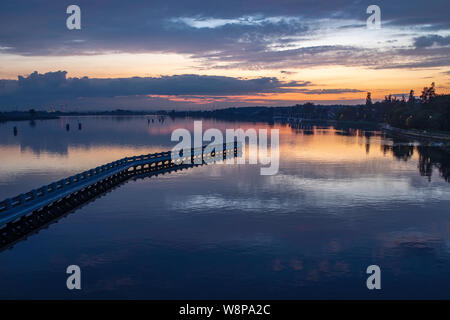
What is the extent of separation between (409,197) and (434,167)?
22.5 meters

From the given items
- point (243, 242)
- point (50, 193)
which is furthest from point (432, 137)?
point (50, 193)

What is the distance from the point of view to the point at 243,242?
22.6 metres

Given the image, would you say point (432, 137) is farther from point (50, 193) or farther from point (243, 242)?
point (50, 193)

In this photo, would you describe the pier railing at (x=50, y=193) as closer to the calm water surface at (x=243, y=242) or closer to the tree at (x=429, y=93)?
the calm water surface at (x=243, y=242)

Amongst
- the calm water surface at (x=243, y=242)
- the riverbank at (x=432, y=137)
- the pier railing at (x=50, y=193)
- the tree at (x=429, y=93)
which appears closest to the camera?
the calm water surface at (x=243, y=242)

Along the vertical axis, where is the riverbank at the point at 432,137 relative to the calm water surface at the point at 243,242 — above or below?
above

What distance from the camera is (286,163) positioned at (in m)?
59.3

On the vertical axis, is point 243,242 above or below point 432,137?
below

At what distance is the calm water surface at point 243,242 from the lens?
17094mm

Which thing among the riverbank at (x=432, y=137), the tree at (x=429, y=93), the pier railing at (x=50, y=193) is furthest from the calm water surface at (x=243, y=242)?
the tree at (x=429, y=93)

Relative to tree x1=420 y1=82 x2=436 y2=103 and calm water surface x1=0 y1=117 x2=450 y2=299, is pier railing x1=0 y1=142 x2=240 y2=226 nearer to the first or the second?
calm water surface x1=0 y1=117 x2=450 y2=299

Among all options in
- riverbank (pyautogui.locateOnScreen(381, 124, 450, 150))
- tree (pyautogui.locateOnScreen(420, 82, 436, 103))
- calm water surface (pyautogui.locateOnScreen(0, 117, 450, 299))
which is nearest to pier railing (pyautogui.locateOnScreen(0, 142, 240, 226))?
calm water surface (pyautogui.locateOnScreen(0, 117, 450, 299))

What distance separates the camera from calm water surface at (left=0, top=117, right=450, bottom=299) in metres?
17.1
